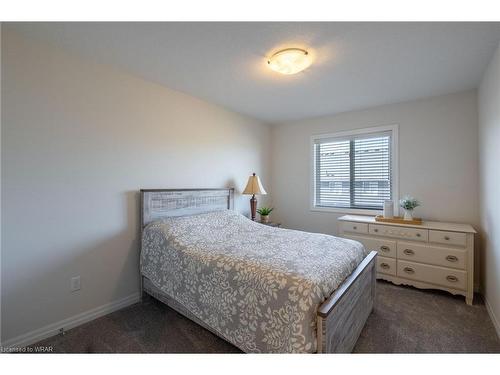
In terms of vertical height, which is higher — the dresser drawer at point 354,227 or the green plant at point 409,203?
the green plant at point 409,203

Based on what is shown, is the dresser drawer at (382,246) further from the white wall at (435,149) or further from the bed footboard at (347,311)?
the bed footboard at (347,311)

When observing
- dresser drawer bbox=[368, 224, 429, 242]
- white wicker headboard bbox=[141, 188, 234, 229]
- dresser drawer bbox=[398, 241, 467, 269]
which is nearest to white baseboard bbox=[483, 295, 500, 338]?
dresser drawer bbox=[398, 241, 467, 269]

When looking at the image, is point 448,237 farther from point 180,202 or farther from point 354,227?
point 180,202

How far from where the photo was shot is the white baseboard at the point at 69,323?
168 cm

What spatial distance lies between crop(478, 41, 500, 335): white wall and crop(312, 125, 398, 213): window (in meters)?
0.88

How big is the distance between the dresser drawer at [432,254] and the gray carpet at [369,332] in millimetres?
398

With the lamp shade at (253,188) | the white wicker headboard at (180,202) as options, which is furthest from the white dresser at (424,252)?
the white wicker headboard at (180,202)

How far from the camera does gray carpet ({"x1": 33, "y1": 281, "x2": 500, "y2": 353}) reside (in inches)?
65.9

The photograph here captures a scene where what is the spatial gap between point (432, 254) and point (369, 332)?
1315mm

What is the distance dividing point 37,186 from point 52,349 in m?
1.22

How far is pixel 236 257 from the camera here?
66.3 inches

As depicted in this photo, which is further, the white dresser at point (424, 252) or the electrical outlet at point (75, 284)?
the white dresser at point (424, 252)

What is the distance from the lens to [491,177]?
2.05 meters
